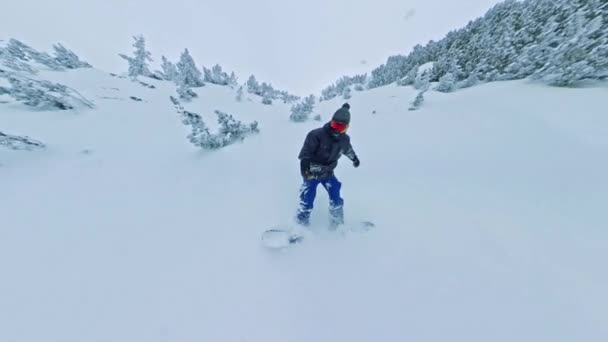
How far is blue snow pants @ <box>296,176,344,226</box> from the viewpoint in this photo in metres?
2.62

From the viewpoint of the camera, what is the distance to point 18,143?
3.50 meters

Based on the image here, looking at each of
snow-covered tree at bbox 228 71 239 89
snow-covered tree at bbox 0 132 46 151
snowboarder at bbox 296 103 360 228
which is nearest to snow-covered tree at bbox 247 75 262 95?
snow-covered tree at bbox 228 71 239 89

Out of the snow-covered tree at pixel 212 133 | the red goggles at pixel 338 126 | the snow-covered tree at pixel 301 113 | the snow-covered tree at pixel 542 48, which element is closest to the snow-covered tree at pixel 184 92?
the snow-covered tree at pixel 212 133

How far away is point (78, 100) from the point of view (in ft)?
17.7

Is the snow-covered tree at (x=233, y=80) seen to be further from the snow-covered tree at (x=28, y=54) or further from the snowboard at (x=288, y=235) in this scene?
the snowboard at (x=288, y=235)

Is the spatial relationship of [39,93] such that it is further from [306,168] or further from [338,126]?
[338,126]

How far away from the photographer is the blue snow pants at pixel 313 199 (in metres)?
2.62

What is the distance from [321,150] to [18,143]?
217 inches

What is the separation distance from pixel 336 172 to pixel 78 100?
7.37m

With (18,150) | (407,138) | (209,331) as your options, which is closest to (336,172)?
(407,138)

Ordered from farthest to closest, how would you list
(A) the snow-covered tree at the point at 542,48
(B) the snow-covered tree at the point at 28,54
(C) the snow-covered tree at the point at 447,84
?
(B) the snow-covered tree at the point at 28,54, (C) the snow-covered tree at the point at 447,84, (A) the snow-covered tree at the point at 542,48

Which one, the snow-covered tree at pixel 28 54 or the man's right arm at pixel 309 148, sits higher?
the snow-covered tree at pixel 28 54

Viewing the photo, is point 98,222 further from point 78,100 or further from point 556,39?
point 556,39

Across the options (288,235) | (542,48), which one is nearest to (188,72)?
(288,235)
